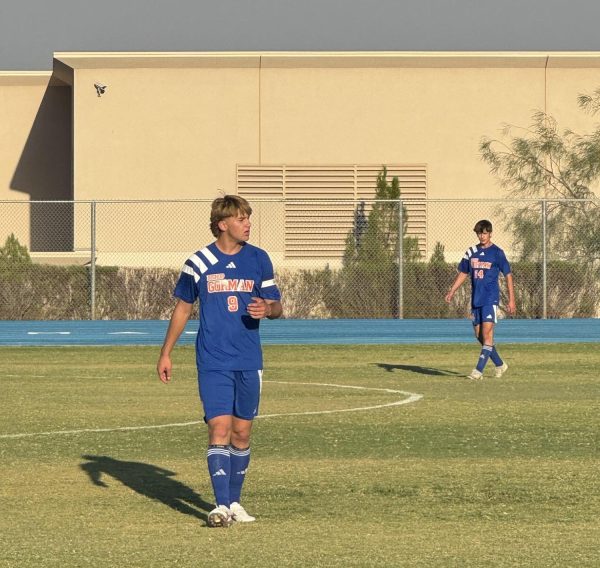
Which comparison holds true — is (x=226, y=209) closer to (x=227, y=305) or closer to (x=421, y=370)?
(x=227, y=305)

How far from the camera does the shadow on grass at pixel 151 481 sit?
9633 mm

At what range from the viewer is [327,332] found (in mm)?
29500

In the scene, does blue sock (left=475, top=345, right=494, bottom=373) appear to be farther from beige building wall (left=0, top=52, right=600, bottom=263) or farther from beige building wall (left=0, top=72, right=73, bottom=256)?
beige building wall (left=0, top=72, right=73, bottom=256)

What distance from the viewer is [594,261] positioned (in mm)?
34656

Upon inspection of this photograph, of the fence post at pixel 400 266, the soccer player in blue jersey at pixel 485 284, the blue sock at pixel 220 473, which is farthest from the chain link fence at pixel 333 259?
the blue sock at pixel 220 473

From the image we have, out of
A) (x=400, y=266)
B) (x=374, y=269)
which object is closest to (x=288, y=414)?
(x=400, y=266)

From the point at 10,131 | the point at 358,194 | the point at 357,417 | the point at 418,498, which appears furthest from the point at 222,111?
the point at 418,498

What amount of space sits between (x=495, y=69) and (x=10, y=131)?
44.5ft

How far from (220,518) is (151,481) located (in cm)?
202

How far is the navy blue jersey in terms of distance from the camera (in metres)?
19.1

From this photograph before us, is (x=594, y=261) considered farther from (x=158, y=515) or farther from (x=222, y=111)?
(x=158, y=515)

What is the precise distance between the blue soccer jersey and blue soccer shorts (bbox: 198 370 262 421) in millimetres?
46

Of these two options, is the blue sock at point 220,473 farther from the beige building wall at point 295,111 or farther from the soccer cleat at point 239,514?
the beige building wall at point 295,111

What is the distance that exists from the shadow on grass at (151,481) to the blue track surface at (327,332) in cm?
1492
